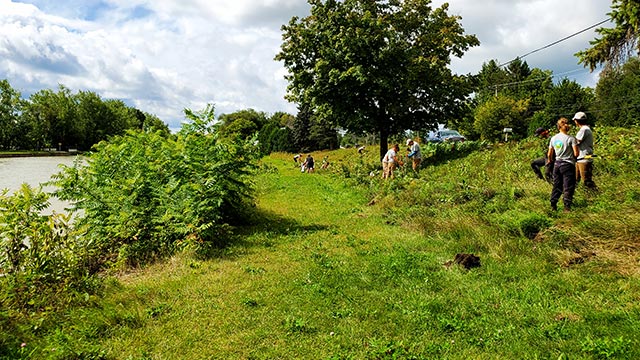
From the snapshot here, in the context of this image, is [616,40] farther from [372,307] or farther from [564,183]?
[372,307]

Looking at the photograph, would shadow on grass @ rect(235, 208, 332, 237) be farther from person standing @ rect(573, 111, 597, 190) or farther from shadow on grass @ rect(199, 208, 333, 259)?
person standing @ rect(573, 111, 597, 190)

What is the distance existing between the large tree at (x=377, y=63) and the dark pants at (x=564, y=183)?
1346 cm

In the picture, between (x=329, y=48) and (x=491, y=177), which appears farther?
(x=329, y=48)

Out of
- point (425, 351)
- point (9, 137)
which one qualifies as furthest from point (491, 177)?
point (9, 137)

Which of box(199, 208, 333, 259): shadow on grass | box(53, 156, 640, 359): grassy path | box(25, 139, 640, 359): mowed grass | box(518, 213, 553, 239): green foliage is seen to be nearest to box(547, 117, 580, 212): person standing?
box(25, 139, 640, 359): mowed grass

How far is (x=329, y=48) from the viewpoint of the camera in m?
23.0

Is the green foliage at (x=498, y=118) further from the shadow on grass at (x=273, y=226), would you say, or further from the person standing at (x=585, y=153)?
the shadow on grass at (x=273, y=226)

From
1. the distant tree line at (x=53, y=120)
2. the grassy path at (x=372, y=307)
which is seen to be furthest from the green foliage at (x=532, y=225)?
the distant tree line at (x=53, y=120)

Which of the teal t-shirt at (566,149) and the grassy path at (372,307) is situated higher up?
the teal t-shirt at (566,149)

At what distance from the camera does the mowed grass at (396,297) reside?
4.58 m

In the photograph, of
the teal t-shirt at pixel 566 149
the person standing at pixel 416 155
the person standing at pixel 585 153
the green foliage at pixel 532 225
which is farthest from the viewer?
the person standing at pixel 416 155

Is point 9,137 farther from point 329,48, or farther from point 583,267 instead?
point 583,267

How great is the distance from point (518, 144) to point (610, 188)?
9.72 meters

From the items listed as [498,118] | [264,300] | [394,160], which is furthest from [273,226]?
[498,118]
